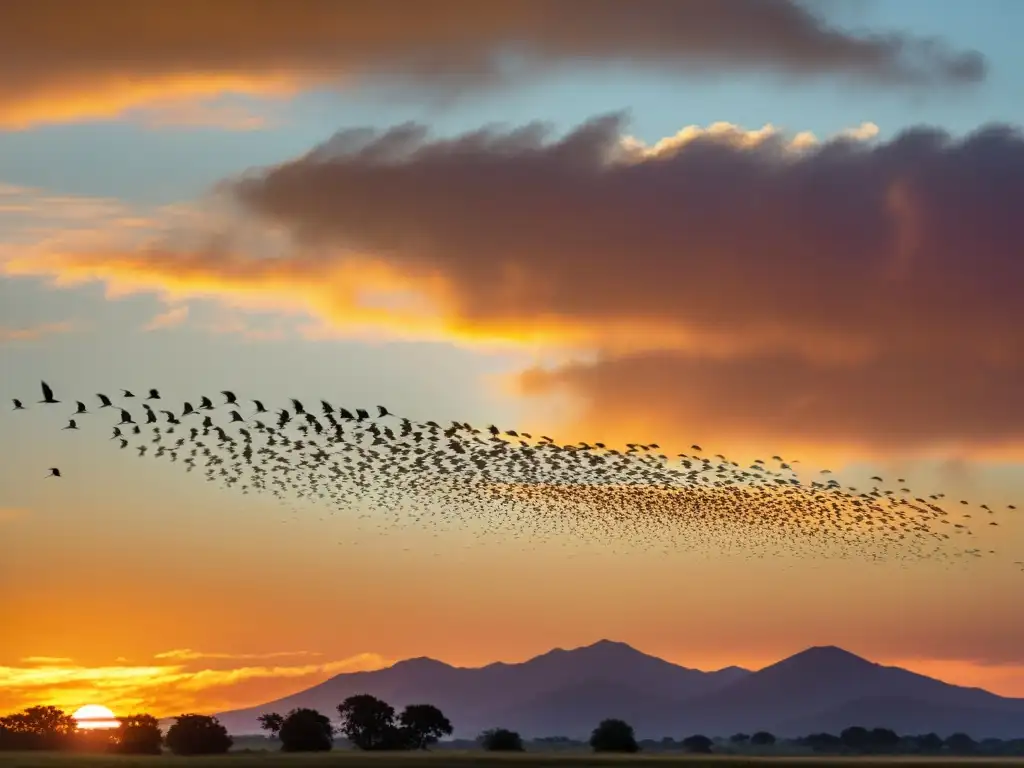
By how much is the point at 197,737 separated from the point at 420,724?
31.9m

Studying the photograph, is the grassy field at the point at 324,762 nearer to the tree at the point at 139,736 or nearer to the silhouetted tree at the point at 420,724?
the tree at the point at 139,736

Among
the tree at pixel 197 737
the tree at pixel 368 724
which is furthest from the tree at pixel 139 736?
the tree at pixel 368 724

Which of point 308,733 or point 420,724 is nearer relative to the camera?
point 308,733

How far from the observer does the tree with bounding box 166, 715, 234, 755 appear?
17375 centimetres

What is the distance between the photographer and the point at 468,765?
485 ft

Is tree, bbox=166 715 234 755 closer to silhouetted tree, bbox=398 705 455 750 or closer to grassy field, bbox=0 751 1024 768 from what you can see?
grassy field, bbox=0 751 1024 768

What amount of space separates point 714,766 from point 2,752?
252ft

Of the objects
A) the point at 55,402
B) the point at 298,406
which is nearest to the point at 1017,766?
the point at 298,406

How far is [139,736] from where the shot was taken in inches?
6919

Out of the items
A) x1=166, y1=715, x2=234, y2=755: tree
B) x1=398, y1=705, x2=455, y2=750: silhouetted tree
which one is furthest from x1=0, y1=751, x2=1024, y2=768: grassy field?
x1=398, y1=705, x2=455, y2=750: silhouetted tree

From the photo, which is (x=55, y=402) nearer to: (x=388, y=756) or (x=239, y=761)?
(x=239, y=761)

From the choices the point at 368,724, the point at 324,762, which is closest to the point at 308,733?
the point at 368,724

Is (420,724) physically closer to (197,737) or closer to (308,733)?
(308,733)

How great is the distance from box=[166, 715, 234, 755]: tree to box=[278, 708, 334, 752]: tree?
9.10 m
